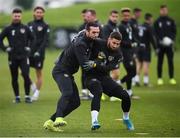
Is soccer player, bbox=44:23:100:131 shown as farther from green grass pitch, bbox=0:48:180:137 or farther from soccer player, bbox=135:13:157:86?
soccer player, bbox=135:13:157:86

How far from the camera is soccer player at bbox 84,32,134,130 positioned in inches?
598

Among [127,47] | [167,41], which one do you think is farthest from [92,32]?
[167,41]

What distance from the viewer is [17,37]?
21.4 meters

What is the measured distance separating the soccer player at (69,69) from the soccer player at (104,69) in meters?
0.17

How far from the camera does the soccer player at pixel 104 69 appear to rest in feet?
49.8

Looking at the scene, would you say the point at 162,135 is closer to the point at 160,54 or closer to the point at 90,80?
the point at 90,80

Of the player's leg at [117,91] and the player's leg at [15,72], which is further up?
the player's leg at [117,91]

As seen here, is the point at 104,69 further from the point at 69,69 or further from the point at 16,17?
the point at 16,17

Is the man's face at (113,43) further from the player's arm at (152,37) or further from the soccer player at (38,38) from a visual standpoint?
the player's arm at (152,37)

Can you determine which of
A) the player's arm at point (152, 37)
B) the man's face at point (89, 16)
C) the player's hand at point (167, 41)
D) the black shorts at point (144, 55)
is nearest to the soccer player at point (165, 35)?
the player's hand at point (167, 41)

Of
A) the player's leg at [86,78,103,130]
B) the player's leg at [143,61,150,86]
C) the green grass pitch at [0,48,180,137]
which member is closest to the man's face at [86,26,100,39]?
the player's leg at [86,78,103,130]

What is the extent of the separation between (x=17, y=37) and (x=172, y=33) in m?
7.51

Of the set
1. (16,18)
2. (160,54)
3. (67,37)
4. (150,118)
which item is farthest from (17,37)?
(67,37)

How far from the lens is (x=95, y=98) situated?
49.7 feet
